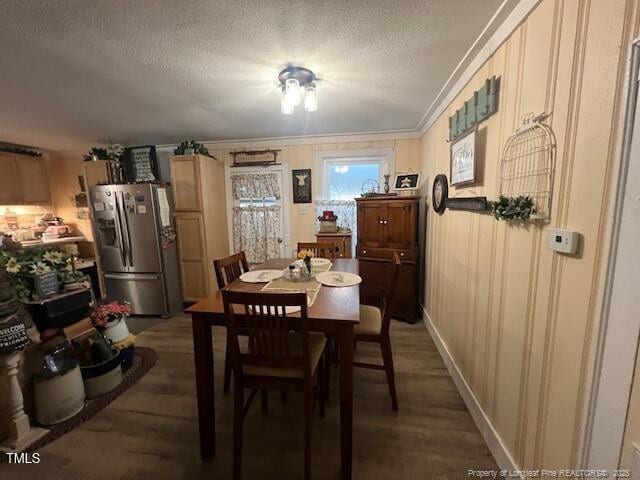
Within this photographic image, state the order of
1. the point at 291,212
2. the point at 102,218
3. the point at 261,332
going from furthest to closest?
the point at 291,212
the point at 102,218
the point at 261,332


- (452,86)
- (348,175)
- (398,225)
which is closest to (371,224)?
(398,225)

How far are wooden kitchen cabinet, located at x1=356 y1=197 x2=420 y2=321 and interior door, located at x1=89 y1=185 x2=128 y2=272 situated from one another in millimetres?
3031

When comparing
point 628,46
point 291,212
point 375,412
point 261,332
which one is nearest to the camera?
point 628,46

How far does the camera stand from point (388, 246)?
3244mm

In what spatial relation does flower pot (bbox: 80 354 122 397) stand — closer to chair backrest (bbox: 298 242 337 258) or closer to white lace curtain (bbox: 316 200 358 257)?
chair backrest (bbox: 298 242 337 258)

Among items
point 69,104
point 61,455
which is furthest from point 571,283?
point 69,104

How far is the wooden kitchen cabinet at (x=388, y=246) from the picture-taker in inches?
124

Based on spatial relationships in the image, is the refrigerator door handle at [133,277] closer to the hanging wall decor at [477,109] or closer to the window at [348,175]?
the window at [348,175]

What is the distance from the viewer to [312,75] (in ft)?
6.43

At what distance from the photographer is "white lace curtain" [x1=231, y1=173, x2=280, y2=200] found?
12.9 ft

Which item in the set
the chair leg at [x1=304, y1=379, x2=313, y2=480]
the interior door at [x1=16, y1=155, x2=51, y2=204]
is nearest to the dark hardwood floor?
the chair leg at [x1=304, y1=379, x2=313, y2=480]

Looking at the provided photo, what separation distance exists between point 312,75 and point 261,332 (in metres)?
1.78

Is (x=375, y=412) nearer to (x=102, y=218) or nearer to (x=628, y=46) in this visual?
(x=628, y=46)

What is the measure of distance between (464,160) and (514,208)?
2.56 ft
